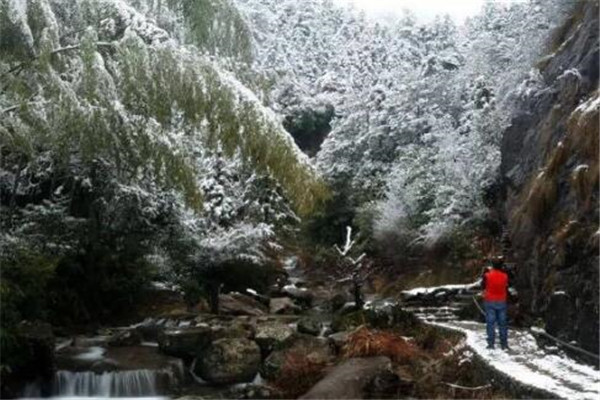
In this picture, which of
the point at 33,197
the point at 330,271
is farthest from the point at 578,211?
the point at 330,271

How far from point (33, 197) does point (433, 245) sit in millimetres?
9742

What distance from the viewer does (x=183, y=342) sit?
10.6 m

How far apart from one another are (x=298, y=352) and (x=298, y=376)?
799 millimetres

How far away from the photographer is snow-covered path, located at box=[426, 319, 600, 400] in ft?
18.5

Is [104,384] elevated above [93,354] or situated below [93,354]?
below

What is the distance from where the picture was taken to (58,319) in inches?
489

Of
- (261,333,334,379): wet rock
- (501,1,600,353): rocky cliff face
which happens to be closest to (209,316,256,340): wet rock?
(261,333,334,379): wet rock

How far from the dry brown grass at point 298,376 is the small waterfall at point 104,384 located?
1.71m

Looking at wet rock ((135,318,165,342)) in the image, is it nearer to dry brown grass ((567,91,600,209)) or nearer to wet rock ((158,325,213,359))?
wet rock ((158,325,213,359))

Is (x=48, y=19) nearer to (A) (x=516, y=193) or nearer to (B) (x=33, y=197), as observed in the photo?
(B) (x=33, y=197)

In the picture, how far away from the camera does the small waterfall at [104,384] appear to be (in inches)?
359

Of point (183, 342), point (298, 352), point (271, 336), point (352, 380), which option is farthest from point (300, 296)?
point (352, 380)

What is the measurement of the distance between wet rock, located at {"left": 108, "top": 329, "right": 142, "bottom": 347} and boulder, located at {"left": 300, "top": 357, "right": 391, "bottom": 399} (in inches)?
165

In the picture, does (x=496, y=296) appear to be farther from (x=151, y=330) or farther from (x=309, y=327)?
(x=151, y=330)
